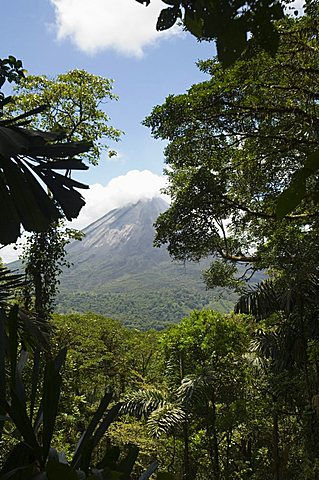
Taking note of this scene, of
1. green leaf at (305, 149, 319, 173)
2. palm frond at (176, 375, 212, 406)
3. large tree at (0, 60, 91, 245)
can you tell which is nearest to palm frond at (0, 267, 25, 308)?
large tree at (0, 60, 91, 245)

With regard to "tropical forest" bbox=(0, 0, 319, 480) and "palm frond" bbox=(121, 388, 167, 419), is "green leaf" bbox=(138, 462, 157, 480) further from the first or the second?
"palm frond" bbox=(121, 388, 167, 419)

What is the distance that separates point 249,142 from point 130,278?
457 ft

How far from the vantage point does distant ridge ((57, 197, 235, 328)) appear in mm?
93562

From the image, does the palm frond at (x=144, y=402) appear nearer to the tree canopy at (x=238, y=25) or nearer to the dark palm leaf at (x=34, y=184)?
the dark palm leaf at (x=34, y=184)

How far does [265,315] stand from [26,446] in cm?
659

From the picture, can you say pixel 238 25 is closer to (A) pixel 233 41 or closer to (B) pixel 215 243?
(A) pixel 233 41

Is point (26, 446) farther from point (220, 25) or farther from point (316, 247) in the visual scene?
point (316, 247)

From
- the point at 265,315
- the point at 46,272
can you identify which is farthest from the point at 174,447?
the point at 46,272

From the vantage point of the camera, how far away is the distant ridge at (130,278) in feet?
307

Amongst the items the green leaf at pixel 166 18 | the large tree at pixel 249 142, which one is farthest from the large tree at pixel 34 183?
the large tree at pixel 249 142

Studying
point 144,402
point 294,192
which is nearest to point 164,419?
Result: point 144,402

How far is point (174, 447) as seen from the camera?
8.29m

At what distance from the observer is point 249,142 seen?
6.09 metres

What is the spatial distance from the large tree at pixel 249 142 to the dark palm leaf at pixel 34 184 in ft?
10.6
